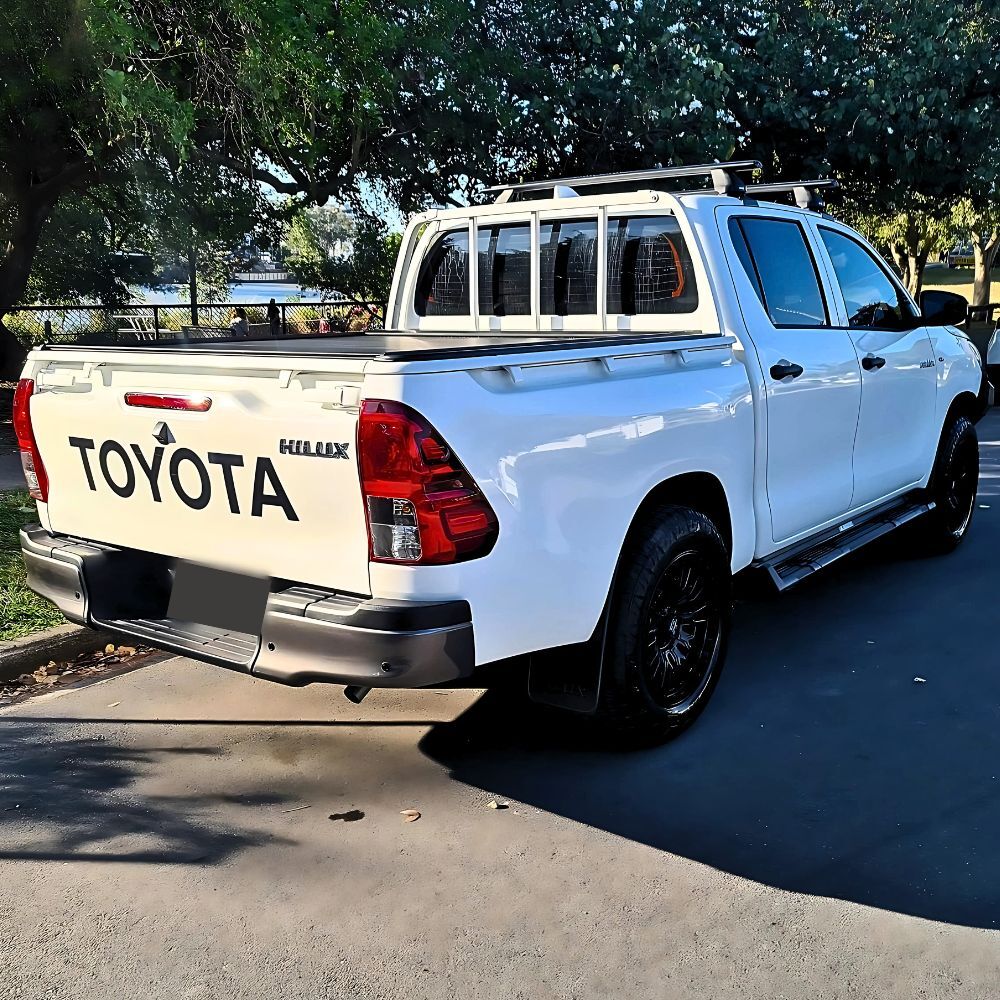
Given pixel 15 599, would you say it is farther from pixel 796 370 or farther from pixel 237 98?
pixel 237 98

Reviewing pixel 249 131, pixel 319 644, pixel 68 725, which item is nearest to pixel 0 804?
pixel 68 725

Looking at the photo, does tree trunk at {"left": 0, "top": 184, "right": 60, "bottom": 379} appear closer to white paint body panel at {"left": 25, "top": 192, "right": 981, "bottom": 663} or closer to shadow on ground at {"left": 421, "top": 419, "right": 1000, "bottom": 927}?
white paint body panel at {"left": 25, "top": 192, "right": 981, "bottom": 663}

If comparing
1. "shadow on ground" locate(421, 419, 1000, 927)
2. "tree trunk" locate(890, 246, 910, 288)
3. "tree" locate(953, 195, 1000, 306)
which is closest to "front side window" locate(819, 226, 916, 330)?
"shadow on ground" locate(421, 419, 1000, 927)

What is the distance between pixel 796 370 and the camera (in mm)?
4684

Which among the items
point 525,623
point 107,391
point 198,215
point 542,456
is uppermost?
point 198,215

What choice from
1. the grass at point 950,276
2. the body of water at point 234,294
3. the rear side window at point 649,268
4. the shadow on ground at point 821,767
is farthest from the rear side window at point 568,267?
the grass at point 950,276

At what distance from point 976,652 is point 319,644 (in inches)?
136

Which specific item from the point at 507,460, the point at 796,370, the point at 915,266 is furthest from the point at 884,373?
the point at 915,266

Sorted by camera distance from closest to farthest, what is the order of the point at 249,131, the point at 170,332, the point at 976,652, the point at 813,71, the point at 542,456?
the point at 542,456, the point at 976,652, the point at 249,131, the point at 813,71, the point at 170,332

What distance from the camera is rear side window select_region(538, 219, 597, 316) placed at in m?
4.96

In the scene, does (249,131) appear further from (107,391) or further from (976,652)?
(976,652)

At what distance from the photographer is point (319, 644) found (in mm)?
3141

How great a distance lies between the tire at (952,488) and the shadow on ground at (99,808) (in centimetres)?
476

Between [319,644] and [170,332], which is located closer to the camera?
[319,644]
